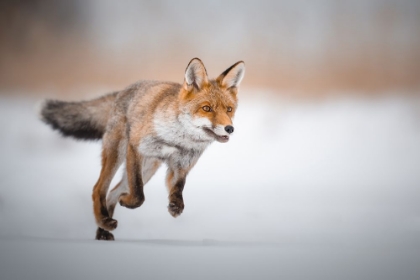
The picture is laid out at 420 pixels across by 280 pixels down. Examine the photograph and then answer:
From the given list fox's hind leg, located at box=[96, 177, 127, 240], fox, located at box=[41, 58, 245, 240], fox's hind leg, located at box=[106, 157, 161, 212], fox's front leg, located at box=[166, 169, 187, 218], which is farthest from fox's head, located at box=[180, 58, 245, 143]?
fox's hind leg, located at box=[96, 177, 127, 240]

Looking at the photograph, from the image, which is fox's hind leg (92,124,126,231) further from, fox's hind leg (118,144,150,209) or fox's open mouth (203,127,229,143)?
fox's open mouth (203,127,229,143)

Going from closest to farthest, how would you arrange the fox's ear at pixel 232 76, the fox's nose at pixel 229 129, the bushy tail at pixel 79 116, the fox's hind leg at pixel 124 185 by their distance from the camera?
1. the fox's nose at pixel 229 129
2. the fox's ear at pixel 232 76
3. the fox's hind leg at pixel 124 185
4. the bushy tail at pixel 79 116

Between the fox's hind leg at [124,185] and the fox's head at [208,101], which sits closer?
the fox's head at [208,101]

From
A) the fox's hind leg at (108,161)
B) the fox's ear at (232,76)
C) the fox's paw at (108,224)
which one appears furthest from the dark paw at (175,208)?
the fox's ear at (232,76)

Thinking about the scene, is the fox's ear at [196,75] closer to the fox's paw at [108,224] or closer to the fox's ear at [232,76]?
the fox's ear at [232,76]

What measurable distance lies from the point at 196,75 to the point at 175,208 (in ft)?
3.33

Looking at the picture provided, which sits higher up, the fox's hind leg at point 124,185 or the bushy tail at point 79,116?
the bushy tail at point 79,116

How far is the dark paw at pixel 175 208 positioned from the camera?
11.5 feet

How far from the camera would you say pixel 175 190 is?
3680 millimetres

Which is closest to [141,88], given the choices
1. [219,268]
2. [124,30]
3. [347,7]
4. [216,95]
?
[216,95]

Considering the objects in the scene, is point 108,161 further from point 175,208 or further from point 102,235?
point 175,208

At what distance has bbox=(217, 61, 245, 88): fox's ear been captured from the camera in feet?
12.1

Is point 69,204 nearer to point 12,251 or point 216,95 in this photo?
point 12,251

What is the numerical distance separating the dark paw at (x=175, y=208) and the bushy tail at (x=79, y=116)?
1.09m
